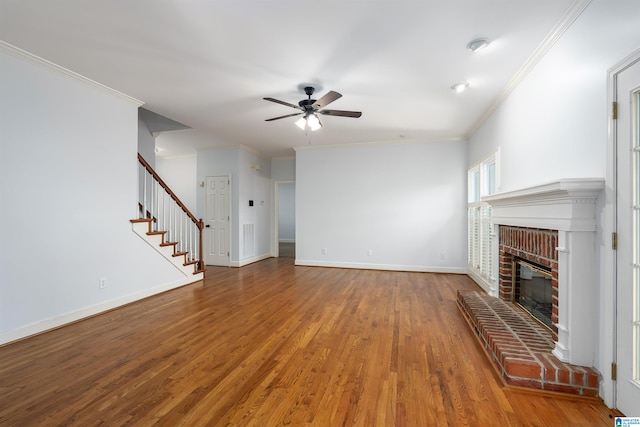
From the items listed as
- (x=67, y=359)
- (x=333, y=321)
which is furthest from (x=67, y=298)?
(x=333, y=321)

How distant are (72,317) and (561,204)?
4.83 m

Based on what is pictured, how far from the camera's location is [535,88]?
273 cm

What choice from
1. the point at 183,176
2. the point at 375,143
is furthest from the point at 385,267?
the point at 183,176

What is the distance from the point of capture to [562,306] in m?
2.03

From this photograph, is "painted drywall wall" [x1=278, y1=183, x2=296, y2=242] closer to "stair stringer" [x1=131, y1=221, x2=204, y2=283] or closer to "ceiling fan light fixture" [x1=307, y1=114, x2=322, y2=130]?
"stair stringer" [x1=131, y1=221, x2=204, y2=283]

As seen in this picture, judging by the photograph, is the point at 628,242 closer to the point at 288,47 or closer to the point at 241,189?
the point at 288,47

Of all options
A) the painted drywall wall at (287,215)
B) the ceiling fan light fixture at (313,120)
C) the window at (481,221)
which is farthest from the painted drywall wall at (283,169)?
the window at (481,221)

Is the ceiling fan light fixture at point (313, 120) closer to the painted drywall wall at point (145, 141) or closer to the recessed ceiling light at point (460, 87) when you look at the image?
the recessed ceiling light at point (460, 87)

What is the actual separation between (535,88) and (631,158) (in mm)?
1493

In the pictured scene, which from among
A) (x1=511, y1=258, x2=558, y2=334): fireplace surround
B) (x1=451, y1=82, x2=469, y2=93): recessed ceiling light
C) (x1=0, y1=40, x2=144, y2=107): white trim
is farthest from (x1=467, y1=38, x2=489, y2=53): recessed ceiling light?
(x1=0, y1=40, x2=144, y2=107): white trim

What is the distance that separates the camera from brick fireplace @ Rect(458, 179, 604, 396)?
6.11ft

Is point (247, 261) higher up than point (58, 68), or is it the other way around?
point (58, 68)

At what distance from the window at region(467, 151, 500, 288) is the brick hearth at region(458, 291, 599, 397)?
1.01 metres

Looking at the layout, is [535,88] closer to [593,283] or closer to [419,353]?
[593,283]
